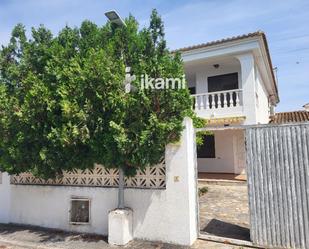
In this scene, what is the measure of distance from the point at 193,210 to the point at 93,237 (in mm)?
2700

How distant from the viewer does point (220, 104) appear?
546 inches

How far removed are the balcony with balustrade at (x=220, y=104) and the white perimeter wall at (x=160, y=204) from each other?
A: 7236 millimetres

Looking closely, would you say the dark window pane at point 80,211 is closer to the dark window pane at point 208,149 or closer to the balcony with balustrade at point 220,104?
the balcony with balustrade at point 220,104

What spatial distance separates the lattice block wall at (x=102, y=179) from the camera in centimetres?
657

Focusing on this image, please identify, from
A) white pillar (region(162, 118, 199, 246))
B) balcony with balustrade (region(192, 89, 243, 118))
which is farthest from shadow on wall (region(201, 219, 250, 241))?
balcony with balustrade (region(192, 89, 243, 118))

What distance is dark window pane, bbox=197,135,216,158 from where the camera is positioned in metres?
16.0

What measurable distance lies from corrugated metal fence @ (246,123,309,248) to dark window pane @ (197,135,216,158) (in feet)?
33.3

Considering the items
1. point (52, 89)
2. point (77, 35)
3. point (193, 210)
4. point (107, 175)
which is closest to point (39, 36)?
point (77, 35)

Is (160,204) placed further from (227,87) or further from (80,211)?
(227,87)

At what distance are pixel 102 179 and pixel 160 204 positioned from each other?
1.83 metres

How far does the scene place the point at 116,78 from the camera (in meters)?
6.21

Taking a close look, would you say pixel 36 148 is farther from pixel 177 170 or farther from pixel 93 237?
pixel 177 170

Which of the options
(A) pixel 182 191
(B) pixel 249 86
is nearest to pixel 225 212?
(A) pixel 182 191

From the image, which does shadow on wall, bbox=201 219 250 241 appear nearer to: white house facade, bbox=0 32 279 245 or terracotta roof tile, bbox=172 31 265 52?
white house facade, bbox=0 32 279 245
